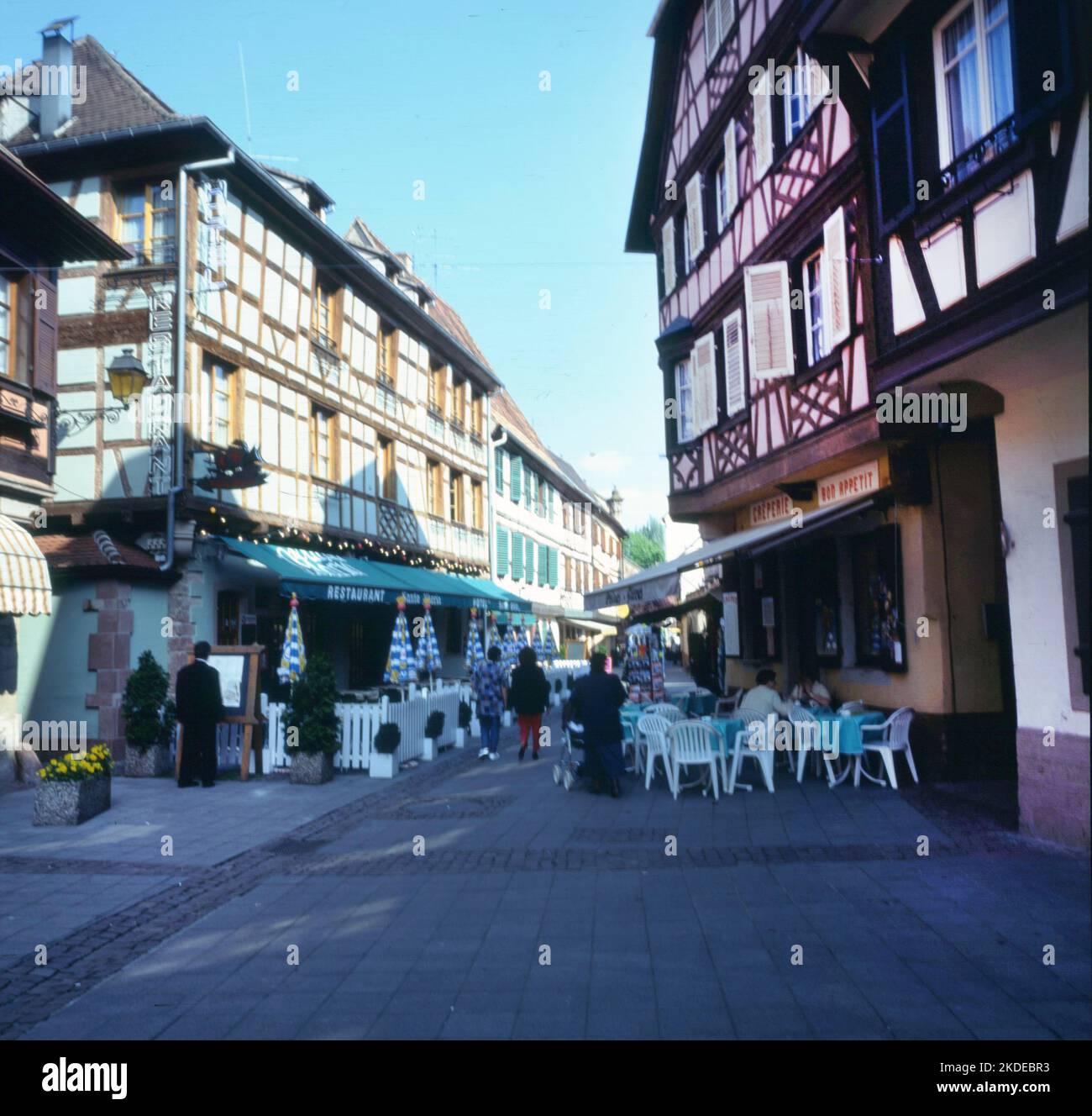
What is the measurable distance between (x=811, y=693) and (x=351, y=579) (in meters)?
8.24

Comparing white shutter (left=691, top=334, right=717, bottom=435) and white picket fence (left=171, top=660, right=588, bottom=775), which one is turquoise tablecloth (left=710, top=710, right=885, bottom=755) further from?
white shutter (left=691, top=334, right=717, bottom=435)

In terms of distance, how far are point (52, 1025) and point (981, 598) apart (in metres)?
9.11

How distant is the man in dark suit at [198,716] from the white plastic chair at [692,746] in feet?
18.1

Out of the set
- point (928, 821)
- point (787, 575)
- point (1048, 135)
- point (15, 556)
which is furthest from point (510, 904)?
point (787, 575)

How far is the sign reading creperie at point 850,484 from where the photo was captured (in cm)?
1137

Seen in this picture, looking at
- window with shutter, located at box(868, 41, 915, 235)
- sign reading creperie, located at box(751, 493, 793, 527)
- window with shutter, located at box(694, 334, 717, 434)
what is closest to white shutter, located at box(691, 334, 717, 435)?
window with shutter, located at box(694, 334, 717, 434)

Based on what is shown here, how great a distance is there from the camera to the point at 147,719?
13.1 m

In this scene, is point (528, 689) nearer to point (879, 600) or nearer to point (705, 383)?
point (879, 600)

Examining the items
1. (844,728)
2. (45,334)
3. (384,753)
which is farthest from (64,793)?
(844,728)

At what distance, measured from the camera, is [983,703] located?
10422mm

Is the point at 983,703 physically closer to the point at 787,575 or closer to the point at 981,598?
the point at 981,598

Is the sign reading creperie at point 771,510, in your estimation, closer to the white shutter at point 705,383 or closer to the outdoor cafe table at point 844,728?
the white shutter at point 705,383

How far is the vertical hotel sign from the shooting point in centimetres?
1493

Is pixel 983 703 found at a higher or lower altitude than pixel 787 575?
lower
